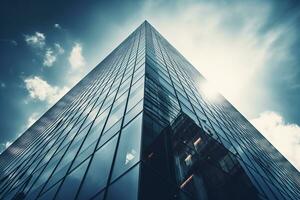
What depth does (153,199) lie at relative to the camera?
4.56m

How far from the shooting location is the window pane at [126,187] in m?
4.65

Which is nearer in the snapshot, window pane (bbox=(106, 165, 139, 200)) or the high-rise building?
window pane (bbox=(106, 165, 139, 200))

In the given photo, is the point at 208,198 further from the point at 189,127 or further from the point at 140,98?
the point at 140,98

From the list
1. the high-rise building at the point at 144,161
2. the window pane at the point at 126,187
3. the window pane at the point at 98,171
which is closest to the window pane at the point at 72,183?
the high-rise building at the point at 144,161

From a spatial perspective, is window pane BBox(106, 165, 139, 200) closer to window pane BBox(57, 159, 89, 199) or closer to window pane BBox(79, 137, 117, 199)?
window pane BBox(79, 137, 117, 199)

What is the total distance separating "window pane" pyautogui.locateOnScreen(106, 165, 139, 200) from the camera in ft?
15.3

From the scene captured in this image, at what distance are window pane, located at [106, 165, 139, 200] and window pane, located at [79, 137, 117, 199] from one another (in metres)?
0.47

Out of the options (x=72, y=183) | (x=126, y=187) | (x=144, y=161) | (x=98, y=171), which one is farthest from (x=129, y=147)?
(x=72, y=183)

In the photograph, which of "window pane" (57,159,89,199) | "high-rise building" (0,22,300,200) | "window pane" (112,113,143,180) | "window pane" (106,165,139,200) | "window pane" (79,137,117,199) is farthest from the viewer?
"window pane" (57,159,89,199)

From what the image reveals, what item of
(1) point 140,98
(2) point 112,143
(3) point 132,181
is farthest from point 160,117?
(3) point 132,181

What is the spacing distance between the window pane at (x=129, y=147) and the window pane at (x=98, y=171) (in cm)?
30

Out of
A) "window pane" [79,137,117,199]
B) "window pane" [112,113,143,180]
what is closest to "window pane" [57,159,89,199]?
"window pane" [79,137,117,199]

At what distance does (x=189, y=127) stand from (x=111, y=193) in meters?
4.37

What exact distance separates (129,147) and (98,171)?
103 centimetres
